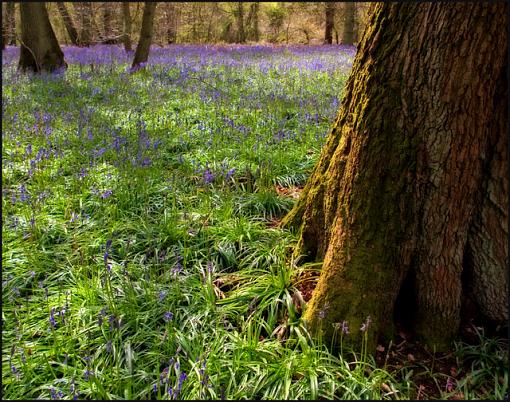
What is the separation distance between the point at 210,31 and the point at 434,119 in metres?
31.9

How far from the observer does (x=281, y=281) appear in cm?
307

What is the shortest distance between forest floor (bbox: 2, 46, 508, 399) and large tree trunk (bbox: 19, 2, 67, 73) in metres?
5.19

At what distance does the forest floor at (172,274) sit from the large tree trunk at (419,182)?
0.89 feet

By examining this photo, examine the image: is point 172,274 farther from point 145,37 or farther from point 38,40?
point 38,40

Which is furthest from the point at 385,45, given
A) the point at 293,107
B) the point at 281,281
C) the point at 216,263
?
the point at 293,107

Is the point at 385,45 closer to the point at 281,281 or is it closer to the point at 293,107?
the point at 281,281

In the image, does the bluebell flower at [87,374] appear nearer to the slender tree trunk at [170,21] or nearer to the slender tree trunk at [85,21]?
the slender tree trunk at [85,21]

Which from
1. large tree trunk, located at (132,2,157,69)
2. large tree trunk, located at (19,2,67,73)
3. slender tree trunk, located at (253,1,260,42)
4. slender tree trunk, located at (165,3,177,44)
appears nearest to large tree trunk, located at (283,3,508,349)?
large tree trunk, located at (132,2,157,69)

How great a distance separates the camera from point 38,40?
35.9 feet

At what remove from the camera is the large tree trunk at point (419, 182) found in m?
2.39

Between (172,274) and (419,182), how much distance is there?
187cm

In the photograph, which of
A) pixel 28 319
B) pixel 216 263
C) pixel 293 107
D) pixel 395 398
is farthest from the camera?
pixel 293 107

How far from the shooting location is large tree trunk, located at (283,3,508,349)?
2.39 meters

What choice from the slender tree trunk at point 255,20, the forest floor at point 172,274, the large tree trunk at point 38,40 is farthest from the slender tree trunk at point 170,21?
the forest floor at point 172,274
